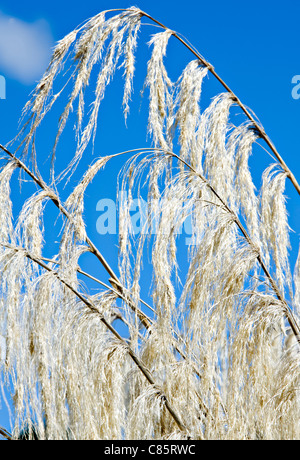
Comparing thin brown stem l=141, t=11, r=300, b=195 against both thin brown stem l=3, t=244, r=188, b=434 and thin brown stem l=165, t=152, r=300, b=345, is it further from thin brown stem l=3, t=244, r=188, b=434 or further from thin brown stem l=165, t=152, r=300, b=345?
thin brown stem l=3, t=244, r=188, b=434

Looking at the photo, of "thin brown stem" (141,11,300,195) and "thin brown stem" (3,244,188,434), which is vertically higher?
"thin brown stem" (141,11,300,195)

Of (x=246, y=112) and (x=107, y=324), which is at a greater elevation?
(x=246, y=112)

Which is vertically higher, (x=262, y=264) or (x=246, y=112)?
(x=246, y=112)

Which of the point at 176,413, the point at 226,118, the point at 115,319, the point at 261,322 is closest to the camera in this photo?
the point at 261,322

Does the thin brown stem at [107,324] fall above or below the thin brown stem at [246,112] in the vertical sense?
below

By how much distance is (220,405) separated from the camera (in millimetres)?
1721

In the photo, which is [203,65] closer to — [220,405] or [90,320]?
[90,320]

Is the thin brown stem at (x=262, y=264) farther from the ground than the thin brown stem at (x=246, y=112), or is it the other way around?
the thin brown stem at (x=246, y=112)

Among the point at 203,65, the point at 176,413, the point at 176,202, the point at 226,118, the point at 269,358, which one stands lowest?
the point at 176,413

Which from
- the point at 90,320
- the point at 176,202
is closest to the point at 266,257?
the point at 176,202

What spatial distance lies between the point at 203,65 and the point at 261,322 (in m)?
0.92

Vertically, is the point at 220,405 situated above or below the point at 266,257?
below

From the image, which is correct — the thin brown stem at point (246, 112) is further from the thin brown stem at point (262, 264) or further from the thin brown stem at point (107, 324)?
the thin brown stem at point (107, 324)

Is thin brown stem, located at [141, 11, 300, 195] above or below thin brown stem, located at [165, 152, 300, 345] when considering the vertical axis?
above
